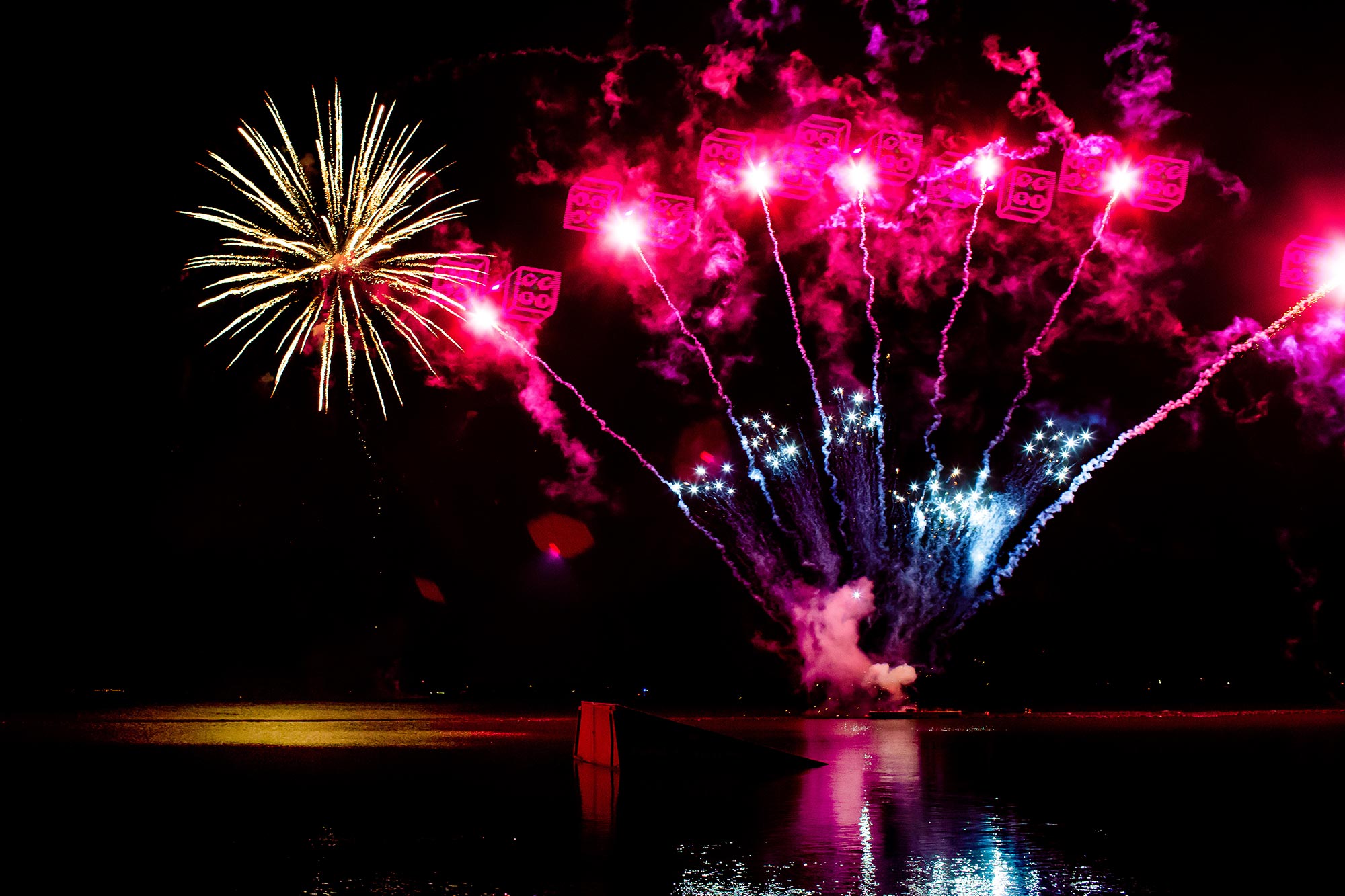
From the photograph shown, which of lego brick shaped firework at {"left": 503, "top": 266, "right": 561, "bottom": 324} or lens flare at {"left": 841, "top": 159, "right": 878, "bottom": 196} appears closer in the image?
lens flare at {"left": 841, "top": 159, "right": 878, "bottom": 196}

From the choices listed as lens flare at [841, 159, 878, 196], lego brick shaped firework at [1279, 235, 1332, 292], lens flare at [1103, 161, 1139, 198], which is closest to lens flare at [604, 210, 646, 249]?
lens flare at [841, 159, 878, 196]

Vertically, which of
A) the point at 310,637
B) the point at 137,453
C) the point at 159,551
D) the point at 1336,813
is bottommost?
the point at 1336,813

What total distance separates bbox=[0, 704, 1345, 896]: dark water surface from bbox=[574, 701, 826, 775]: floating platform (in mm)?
527

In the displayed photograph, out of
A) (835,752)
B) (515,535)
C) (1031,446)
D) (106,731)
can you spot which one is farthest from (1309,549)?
(106,731)

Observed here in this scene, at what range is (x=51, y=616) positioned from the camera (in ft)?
145

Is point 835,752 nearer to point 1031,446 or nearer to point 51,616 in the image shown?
point 1031,446

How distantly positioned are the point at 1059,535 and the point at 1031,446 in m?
20.4

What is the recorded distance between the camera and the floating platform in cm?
1641

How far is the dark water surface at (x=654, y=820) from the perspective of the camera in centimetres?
840

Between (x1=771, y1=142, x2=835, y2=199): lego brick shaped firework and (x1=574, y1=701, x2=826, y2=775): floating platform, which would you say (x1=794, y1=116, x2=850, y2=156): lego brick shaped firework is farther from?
(x1=574, y1=701, x2=826, y2=775): floating platform

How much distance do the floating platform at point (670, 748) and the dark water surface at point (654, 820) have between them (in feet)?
1.73

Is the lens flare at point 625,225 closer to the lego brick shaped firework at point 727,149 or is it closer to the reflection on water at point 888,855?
the lego brick shaped firework at point 727,149

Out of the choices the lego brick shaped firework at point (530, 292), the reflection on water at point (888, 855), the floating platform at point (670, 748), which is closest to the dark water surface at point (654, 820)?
the reflection on water at point (888, 855)

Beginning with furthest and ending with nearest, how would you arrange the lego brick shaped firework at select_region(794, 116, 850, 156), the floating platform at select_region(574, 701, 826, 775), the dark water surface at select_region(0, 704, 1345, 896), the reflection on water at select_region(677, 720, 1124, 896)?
1. the lego brick shaped firework at select_region(794, 116, 850, 156)
2. the floating platform at select_region(574, 701, 826, 775)
3. the dark water surface at select_region(0, 704, 1345, 896)
4. the reflection on water at select_region(677, 720, 1124, 896)
